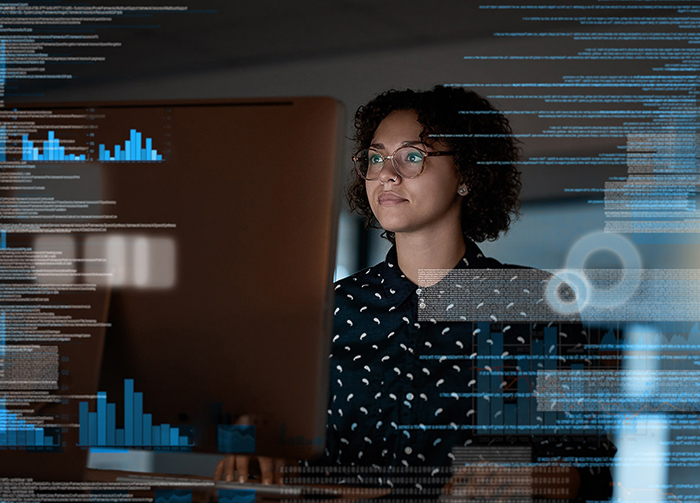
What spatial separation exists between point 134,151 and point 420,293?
23.1 inches

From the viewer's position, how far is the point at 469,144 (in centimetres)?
102

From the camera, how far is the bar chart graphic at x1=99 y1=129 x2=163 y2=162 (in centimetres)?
106

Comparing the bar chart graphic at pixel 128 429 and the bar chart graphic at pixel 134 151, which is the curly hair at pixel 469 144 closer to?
the bar chart graphic at pixel 134 151

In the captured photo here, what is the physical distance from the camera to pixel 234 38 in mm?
1081

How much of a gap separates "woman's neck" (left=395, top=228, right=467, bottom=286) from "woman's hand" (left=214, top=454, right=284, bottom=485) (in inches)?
16.2

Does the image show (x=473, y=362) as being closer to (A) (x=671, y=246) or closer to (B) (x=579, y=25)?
(A) (x=671, y=246)

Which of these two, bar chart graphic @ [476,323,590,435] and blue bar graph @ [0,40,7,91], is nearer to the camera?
bar chart graphic @ [476,323,590,435]

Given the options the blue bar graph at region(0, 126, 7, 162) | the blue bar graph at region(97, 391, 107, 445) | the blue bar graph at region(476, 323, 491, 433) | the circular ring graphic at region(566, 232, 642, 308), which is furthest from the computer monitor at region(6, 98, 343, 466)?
the circular ring graphic at region(566, 232, 642, 308)

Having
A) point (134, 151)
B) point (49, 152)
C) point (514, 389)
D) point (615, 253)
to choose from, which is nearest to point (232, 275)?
point (134, 151)

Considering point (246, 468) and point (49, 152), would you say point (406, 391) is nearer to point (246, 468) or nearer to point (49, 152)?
point (246, 468)

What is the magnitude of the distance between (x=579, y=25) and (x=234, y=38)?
0.63m

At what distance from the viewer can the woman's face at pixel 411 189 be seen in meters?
1.01

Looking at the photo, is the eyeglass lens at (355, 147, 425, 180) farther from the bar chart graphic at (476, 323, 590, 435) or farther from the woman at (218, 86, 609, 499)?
the bar chart graphic at (476, 323, 590, 435)

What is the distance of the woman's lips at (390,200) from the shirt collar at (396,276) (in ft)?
0.26
